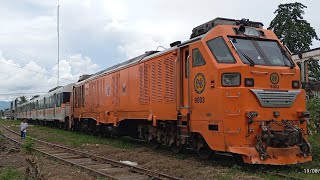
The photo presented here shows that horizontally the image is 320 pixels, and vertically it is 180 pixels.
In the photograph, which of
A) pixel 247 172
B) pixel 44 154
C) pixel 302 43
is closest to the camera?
pixel 247 172

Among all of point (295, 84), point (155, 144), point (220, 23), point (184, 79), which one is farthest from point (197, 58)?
point (155, 144)

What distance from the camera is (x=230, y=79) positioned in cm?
890

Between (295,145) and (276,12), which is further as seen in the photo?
(276,12)

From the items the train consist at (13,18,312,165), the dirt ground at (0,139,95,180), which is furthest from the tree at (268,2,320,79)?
the dirt ground at (0,139,95,180)

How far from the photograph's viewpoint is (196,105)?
9.85 metres

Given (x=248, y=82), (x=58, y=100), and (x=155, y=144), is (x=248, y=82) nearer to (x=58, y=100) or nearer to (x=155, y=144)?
(x=155, y=144)

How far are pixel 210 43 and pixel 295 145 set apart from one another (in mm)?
3205

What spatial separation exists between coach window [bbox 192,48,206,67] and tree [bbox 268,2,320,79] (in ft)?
100.0

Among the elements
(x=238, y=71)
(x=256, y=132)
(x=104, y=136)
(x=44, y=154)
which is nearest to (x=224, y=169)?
(x=256, y=132)

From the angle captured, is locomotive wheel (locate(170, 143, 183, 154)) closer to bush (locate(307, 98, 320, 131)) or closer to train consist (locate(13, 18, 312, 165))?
train consist (locate(13, 18, 312, 165))

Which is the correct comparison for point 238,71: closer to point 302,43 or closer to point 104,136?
point 104,136

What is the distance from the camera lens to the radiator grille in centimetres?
878

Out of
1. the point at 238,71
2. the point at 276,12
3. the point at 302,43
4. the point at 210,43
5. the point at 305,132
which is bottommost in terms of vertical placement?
the point at 305,132
